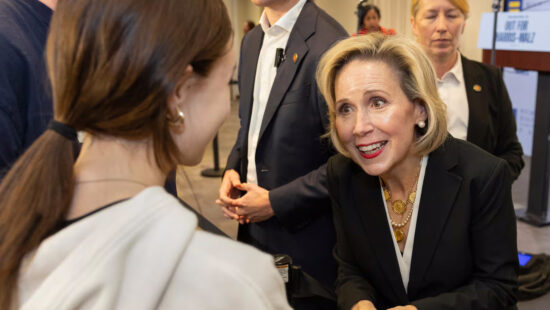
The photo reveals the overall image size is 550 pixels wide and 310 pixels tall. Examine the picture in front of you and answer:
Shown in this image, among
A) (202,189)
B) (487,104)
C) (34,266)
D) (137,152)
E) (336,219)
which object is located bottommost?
(202,189)

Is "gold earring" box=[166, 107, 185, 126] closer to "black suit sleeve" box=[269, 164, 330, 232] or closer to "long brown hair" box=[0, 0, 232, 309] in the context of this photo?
"long brown hair" box=[0, 0, 232, 309]

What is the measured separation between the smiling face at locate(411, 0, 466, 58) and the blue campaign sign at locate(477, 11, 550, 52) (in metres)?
2.07

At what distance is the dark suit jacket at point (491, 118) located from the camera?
241cm

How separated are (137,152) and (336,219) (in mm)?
1112

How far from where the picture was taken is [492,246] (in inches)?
62.9

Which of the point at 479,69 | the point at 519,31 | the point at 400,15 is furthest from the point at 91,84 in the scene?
the point at 400,15

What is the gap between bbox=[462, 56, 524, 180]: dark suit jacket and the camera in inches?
94.8

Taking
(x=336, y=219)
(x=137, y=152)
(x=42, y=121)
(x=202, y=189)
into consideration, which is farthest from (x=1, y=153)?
(x=202, y=189)

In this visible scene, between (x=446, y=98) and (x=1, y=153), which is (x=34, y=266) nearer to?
(x=1, y=153)

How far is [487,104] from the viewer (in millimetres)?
2451

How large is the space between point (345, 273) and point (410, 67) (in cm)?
70

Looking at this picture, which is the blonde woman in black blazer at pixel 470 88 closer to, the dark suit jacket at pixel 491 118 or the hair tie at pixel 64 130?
the dark suit jacket at pixel 491 118

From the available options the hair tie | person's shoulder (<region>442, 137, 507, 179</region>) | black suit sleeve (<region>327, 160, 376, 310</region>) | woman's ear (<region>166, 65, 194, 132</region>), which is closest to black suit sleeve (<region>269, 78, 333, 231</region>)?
black suit sleeve (<region>327, 160, 376, 310</region>)

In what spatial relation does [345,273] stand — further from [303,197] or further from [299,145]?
[299,145]
